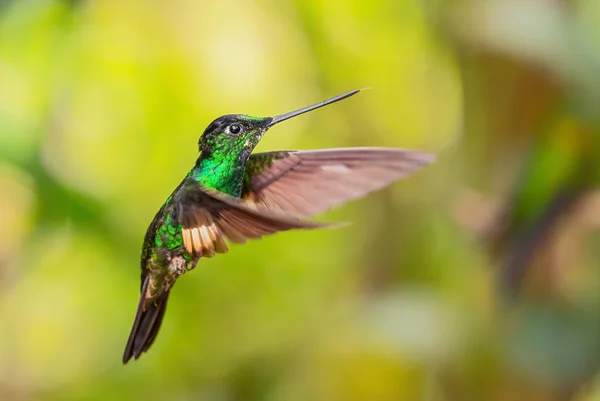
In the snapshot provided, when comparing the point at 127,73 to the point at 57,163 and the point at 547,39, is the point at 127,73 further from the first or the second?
the point at 547,39

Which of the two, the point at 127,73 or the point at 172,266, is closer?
the point at 172,266

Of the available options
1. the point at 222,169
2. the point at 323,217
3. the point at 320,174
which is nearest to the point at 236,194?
the point at 222,169

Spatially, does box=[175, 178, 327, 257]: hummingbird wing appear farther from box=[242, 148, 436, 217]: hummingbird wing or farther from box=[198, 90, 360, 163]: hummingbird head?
box=[242, 148, 436, 217]: hummingbird wing

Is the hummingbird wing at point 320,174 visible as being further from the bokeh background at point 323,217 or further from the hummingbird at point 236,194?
the bokeh background at point 323,217

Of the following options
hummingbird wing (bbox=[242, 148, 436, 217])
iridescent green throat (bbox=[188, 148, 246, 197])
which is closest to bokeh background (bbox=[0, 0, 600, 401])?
hummingbird wing (bbox=[242, 148, 436, 217])

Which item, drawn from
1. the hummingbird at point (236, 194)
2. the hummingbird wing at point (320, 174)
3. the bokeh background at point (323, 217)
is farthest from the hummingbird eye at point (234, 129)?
the bokeh background at point (323, 217)

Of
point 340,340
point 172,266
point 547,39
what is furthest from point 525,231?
point 172,266

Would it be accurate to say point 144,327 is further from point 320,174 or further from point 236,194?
point 320,174
